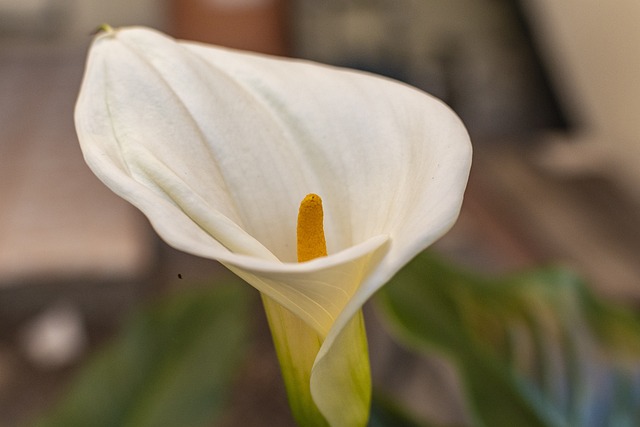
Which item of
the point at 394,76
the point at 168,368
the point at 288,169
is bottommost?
the point at 394,76

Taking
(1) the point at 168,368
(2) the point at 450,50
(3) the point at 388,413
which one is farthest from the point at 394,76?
(3) the point at 388,413

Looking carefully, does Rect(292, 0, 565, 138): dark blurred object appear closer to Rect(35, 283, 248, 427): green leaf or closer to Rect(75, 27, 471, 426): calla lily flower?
Result: Rect(35, 283, 248, 427): green leaf

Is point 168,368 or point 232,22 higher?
point 168,368

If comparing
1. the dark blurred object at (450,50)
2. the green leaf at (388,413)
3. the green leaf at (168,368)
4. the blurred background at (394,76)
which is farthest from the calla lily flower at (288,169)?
the dark blurred object at (450,50)

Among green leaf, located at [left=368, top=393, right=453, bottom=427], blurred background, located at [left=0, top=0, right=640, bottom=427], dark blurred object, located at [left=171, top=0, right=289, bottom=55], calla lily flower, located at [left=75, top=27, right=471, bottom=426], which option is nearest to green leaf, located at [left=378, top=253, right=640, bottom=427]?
green leaf, located at [left=368, top=393, right=453, bottom=427]

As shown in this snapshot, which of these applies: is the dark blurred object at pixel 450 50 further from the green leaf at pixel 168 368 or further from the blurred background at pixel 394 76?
the green leaf at pixel 168 368

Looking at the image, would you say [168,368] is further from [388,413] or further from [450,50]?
[450,50]

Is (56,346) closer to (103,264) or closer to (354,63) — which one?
(103,264)

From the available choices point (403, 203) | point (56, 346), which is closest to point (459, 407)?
point (403, 203)
